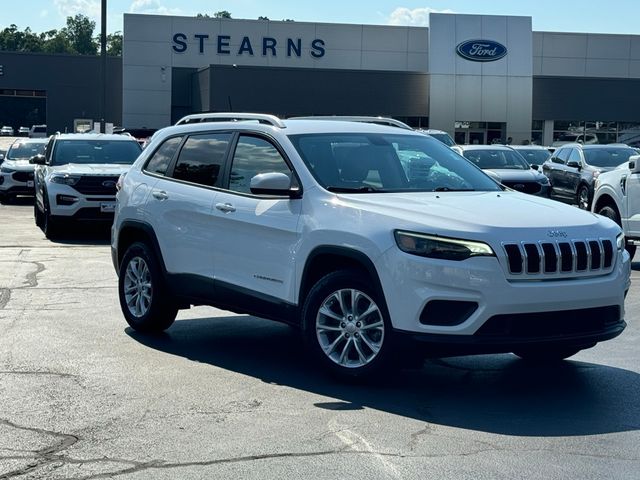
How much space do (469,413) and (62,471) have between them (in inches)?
98.8

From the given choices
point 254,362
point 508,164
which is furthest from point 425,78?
point 254,362

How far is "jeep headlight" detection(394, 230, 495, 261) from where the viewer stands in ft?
21.2

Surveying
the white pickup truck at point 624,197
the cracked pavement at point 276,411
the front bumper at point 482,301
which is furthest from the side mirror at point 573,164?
the front bumper at point 482,301

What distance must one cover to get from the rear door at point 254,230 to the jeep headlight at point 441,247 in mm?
1032

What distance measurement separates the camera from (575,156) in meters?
23.4

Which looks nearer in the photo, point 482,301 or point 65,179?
point 482,301

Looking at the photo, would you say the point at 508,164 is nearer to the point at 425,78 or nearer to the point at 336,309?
the point at 336,309

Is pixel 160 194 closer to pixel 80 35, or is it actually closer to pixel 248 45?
pixel 248 45

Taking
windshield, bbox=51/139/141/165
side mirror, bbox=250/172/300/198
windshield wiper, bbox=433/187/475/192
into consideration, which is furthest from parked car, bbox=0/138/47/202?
windshield wiper, bbox=433/187/475/192

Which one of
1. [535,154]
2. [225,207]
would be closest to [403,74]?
[535,154]

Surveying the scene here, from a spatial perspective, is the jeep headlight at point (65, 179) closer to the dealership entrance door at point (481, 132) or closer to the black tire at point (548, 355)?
the black tire at point (548, 355)

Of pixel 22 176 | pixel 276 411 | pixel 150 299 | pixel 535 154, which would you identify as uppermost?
pixel 535 154

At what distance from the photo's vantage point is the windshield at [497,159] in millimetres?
24578

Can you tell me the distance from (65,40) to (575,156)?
16505cm
